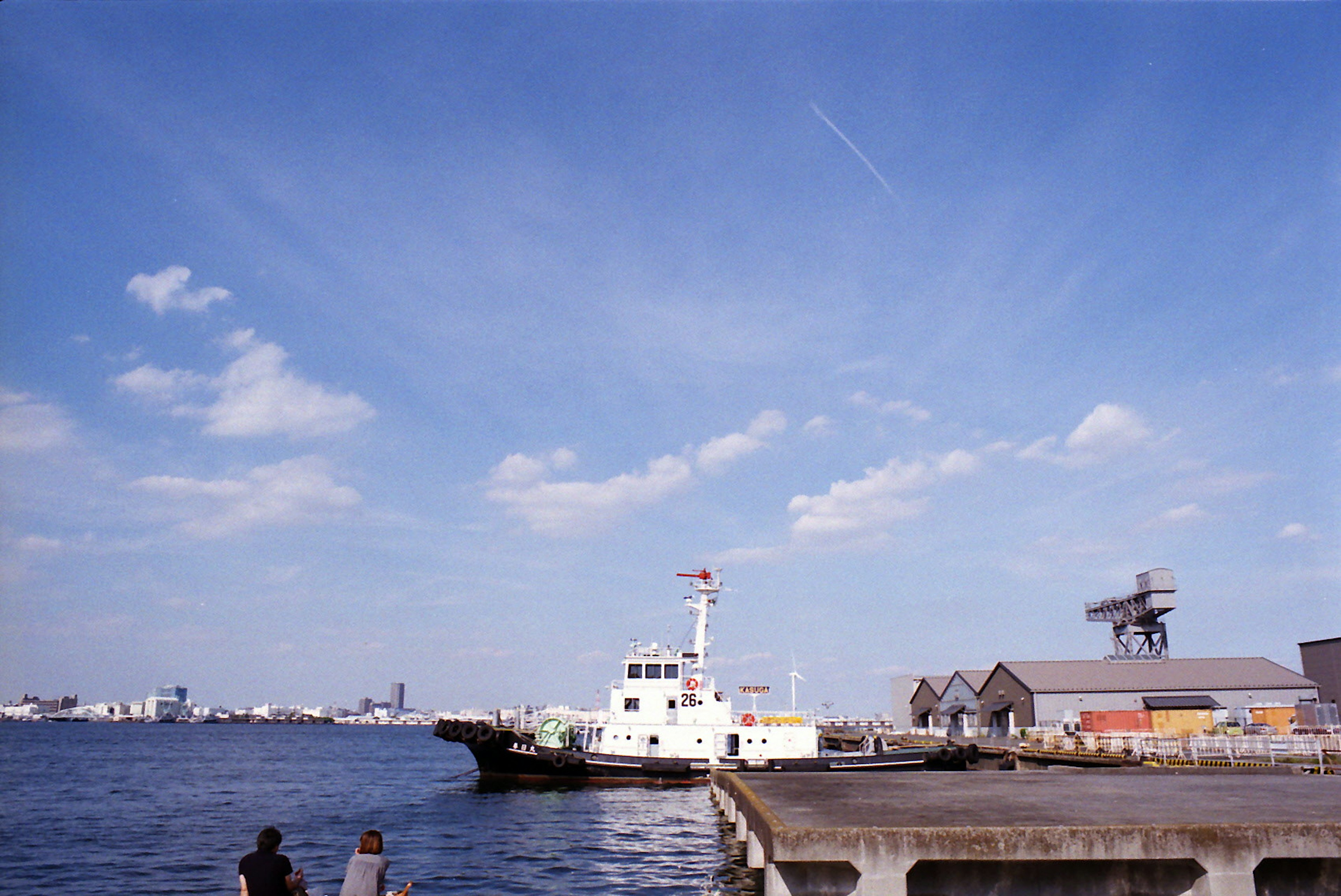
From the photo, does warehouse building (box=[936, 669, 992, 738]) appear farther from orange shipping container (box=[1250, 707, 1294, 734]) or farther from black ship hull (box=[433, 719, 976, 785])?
black ship hull (box=[433, 719, 976, 785])

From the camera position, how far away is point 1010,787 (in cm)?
1427

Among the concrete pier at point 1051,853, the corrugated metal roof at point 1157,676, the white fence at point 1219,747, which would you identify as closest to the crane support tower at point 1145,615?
the corrugated metal roof at point 1157,676

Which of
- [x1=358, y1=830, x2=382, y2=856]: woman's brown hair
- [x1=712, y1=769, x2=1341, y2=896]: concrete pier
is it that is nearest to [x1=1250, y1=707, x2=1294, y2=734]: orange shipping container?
[x1=712, y1=769, x2=1341, y2=896]: concrete pier

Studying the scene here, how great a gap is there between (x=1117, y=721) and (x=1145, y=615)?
2031 centimetres

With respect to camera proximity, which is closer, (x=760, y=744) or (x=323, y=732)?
(x=760, y=744)

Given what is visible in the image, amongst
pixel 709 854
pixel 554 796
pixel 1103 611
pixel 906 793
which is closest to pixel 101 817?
pixel 554 796

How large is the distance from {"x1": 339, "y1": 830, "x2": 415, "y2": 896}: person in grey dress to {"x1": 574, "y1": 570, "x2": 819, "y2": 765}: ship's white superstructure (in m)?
29.9

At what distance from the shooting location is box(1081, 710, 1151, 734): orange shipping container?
49.2 meters

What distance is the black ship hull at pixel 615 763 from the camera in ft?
115

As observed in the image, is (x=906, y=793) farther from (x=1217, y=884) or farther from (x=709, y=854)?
(x=709, y=854)

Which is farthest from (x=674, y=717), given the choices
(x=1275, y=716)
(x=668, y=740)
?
(x=1275, y=716)

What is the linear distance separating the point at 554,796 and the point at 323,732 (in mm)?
181000

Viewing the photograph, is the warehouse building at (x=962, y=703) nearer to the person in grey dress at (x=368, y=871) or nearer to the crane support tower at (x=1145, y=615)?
the crane support tower at (x=1145, y=615)

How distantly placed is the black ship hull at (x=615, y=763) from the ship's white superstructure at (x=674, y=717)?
0.78 m
